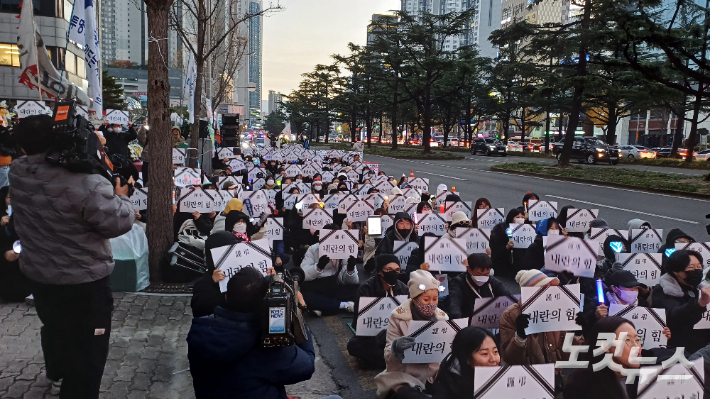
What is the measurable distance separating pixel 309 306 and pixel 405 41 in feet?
136

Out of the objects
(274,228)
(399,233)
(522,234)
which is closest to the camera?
(399,233)

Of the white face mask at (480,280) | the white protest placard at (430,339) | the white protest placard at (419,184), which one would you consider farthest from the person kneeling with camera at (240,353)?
the white protest placard at (419,184)

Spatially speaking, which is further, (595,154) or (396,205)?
(595,154)

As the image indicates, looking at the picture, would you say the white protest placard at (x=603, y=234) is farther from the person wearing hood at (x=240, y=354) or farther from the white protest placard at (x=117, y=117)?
the white protest placard at (x=117, y=117)

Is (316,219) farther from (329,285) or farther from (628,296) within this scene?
(628,296)

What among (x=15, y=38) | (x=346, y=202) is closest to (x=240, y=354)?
(x=346, y=202)

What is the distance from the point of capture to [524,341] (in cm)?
423

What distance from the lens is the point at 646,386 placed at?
3.41 metres

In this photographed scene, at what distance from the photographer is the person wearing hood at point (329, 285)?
7.00 m

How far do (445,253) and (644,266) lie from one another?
2065 millimetres

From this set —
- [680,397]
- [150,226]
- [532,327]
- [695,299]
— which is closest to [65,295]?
[532,327]

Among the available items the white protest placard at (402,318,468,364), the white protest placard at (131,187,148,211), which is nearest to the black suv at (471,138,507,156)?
A: the white protest placard at (131,187,148,211)

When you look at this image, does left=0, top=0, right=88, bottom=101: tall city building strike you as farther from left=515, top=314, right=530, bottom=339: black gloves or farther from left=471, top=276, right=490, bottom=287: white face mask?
left=515, top=314, right=530, bottom=339: black gloves

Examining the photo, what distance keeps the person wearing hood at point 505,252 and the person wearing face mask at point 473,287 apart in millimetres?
2987
